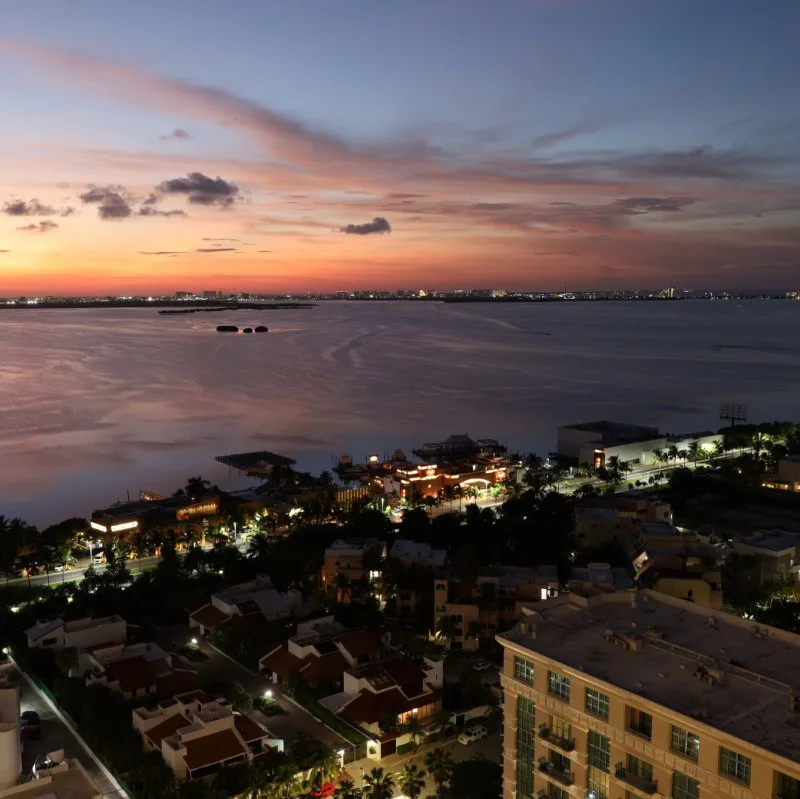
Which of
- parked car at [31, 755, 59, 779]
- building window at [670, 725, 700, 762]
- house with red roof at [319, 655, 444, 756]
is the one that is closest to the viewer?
building window at [670, 725, 700, 762]

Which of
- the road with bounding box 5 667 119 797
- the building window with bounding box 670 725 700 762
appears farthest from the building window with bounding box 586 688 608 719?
the road with bounding box 5 667 119 797

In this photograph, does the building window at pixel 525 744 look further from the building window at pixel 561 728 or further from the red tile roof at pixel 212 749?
the red tile roof at pixel 212 749

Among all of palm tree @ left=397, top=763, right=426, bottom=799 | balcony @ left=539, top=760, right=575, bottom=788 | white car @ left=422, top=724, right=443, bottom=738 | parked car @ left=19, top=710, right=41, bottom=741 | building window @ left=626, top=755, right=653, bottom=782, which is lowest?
white car @ left=422, top=724, right=443, bottom=738

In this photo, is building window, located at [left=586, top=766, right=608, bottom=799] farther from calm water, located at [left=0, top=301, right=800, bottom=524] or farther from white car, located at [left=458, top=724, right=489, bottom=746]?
calm water, located at [left=0, top=301, right=800, bottom=524]

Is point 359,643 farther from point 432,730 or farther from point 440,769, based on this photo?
point 440,769

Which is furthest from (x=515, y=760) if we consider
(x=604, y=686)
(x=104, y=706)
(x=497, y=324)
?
(x=497, y=324)

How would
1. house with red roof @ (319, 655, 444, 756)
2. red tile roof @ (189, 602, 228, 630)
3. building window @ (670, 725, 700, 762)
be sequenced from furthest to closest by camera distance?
1. red tile roof @ (189, 602, 228, 630)
2. house with red roof @ (319, 655, 444, 756)
3. building window @ (670, 725, 700, 762)
